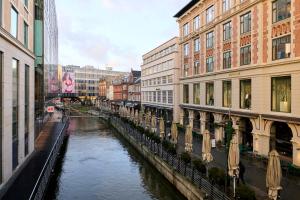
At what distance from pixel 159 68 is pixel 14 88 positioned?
49765 mm

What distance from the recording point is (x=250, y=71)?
108 ft

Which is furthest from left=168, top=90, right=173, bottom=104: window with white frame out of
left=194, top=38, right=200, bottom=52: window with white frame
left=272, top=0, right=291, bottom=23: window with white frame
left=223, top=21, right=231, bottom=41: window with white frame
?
left=272, top=0, right=291, bottom=23: window with white frame

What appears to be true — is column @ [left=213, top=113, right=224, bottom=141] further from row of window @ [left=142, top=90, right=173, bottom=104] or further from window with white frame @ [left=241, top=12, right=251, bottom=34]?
row of window @ [left=142, top=90, right=173, bottom=104]

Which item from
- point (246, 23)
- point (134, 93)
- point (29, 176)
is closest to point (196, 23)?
point (246, 23)

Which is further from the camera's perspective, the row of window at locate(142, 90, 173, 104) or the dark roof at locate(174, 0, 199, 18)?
the row of window at locate(142, 90, 173, 104)

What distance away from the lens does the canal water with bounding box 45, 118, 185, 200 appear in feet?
85.4

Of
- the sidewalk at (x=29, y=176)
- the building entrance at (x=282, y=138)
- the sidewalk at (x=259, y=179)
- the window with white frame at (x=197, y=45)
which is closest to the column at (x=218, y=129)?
the sidewalk at (x=259, y=179)

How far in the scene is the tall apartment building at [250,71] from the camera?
2752cm

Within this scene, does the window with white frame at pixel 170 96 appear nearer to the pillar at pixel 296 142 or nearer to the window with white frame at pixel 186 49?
the window with white frame at pixel 186 49

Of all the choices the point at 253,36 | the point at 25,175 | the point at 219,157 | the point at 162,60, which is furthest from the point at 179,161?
the point at 162,60

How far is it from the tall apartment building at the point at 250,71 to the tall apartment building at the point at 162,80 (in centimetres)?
970

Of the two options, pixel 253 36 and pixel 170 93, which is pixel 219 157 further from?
pixel 170 93

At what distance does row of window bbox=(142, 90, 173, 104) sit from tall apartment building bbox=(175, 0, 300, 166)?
13.3 meters

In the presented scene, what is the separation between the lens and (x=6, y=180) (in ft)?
72.3
